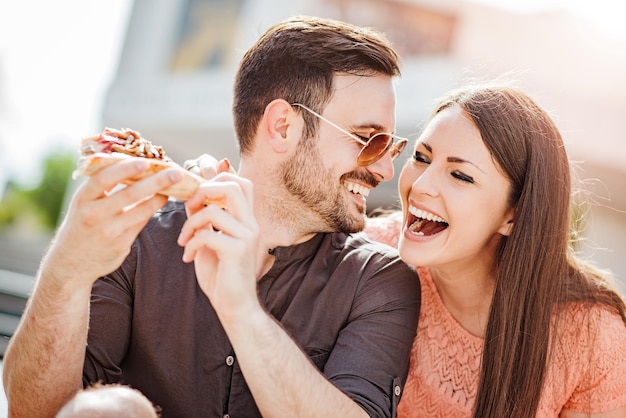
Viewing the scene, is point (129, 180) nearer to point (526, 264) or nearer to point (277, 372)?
point (277, 372)

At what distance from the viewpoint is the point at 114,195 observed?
Answer: 2160mm

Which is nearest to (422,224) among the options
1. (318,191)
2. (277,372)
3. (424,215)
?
(424,215)

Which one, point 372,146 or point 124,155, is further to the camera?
point 372,146

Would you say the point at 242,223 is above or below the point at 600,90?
below

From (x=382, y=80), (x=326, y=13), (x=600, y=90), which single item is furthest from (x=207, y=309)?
(x=326, y=13)

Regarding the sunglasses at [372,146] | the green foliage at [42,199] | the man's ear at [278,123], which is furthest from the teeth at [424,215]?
the green foliage at [42,199]

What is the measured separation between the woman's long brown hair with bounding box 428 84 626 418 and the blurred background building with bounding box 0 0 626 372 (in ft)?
30.6

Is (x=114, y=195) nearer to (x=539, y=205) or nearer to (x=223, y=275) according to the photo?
(x=223, y=275)

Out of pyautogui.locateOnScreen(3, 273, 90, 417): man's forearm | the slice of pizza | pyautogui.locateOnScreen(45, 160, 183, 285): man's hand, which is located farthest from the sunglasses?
pyautogui.locateOnScreen(3, 273, 90, 417): man's forearm

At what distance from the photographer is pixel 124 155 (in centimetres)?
239

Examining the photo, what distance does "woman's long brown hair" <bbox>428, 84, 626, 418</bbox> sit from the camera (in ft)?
10.7

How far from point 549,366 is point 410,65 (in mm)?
13800

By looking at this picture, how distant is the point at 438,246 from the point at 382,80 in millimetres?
795

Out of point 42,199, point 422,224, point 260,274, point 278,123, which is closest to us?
point 260,274
